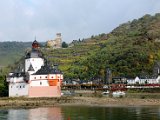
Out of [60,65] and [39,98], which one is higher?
[60,65]

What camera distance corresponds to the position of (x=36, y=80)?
281 ft

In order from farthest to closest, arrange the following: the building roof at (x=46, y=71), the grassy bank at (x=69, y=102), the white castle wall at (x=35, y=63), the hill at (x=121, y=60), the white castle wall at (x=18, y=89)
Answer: the hill at (x=121, y=60) → the white castle wall at (x=35, y=63) → the white castle wall at (x=18, y=89) → the building roof at (x=46, y=71) → the grassy bank at (x=69, y=102)

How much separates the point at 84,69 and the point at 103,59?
737 cm

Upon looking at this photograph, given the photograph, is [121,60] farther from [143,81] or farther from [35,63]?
[35,63]

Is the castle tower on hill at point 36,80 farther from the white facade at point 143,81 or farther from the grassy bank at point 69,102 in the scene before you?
the white facade at point 143,81

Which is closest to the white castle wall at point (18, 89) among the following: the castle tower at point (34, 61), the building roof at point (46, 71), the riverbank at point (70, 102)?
the castle tower at point (34, 61)

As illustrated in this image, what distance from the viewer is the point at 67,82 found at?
124 m

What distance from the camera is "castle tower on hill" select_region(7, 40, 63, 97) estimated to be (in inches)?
3351

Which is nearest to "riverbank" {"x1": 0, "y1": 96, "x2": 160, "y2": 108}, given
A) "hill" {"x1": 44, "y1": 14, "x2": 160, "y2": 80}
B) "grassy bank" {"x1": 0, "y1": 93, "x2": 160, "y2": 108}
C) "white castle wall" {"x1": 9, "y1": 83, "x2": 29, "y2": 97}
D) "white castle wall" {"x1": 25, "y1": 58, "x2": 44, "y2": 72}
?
"grassy bank" {"x1": 0, "y1": 93, "x2": 160, "y2": 108}

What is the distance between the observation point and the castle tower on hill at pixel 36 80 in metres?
85.1

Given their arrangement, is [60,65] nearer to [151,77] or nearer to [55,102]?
[151,77]

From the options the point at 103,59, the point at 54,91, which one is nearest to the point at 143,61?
the point at 103,59

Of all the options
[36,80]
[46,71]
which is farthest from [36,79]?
[46,71]

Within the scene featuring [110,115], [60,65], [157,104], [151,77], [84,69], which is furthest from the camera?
[60,65]
